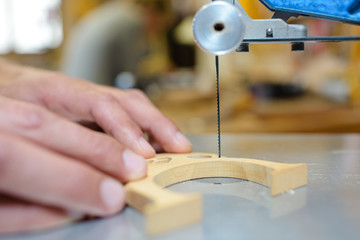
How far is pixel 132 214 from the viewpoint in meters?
0.56

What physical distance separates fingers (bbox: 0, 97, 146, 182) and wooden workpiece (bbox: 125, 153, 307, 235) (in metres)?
0.05

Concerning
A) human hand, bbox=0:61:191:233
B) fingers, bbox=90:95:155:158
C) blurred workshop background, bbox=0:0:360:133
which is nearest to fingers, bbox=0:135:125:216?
human hand, bbox=0:61:191:233

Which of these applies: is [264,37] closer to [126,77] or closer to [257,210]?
[257,210]

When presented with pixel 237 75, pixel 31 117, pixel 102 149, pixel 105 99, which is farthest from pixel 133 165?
pixel 237 75

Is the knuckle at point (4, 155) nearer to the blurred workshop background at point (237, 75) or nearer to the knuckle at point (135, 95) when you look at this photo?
the knuckle at point (135, 95)

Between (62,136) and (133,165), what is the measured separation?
0.39ft

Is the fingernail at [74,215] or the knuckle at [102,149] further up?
the knuckle at [102,149]

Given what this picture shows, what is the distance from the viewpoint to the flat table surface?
494mm

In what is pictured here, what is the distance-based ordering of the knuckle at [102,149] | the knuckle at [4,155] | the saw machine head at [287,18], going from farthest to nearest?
the saw machine head at [287,18] < the knuckle at [102,149] < the knuckle at [4,155]

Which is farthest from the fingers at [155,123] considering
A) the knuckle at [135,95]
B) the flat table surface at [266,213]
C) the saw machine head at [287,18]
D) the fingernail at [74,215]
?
the fingernail at [74,215]

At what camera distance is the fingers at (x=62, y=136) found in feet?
1.80

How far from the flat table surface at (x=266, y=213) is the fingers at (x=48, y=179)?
40 mm

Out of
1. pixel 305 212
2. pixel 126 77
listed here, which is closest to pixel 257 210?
pixel 305 212

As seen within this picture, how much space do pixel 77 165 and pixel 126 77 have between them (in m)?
2.02
